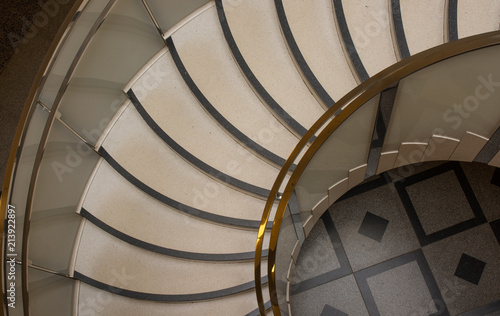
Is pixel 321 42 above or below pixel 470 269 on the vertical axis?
above

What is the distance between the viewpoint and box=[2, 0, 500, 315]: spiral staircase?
6.70 meters

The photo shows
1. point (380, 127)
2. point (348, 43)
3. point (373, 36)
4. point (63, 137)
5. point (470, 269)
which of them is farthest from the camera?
point (470, 269)

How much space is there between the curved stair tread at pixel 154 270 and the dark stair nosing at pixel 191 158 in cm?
141

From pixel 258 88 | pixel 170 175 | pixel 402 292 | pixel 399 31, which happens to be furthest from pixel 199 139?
pixel 402 292

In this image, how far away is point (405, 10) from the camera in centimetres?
690

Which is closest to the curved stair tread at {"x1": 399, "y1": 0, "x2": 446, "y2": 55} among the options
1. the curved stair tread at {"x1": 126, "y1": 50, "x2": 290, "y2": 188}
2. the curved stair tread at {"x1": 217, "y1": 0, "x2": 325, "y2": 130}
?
the curved stair tread at {"x1": 217, "y1": 0, "x2": 325, "y2": 130}

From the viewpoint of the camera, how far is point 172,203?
24.0 ft

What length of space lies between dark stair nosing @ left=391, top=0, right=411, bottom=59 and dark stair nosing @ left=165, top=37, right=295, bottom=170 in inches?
101

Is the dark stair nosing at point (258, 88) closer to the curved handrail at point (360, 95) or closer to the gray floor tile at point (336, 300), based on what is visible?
the curved handrail at point (360, 95)

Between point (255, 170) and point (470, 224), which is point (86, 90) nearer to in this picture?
point (255, 170)

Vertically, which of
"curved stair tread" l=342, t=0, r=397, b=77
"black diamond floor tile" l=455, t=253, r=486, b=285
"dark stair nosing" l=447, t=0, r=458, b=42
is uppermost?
"curved stair tread" l=342, t=0, r=397, b=77

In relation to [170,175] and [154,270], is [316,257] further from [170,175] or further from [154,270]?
[170,175]

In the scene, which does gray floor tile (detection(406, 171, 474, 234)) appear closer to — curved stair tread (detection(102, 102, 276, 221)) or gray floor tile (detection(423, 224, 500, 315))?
gray floor tile (detection(423, 224, 500, 315))

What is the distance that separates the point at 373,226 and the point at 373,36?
3578 millimetres
